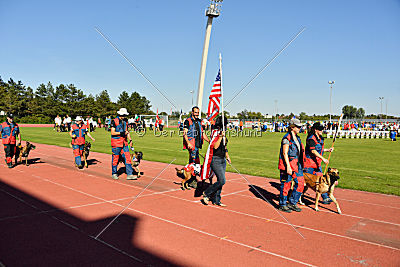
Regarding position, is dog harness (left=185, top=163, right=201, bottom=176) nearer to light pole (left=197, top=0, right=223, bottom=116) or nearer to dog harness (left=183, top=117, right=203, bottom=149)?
dog harness (left=183, top=117, right=203, bottom=149)

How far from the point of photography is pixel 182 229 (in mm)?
5355

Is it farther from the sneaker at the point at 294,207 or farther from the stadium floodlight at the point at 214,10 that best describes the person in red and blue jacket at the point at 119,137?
the stadium floodlight at the point at 214,10

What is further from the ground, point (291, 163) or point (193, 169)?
point (291, 163)

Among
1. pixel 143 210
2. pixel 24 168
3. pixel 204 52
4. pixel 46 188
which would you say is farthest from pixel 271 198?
pixel 204 52

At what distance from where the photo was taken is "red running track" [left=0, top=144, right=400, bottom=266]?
4234mm

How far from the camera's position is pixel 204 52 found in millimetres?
50562

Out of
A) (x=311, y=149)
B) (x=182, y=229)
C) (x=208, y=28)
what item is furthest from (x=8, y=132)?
(x=208, y=28)

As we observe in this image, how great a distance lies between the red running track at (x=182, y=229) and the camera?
13.9ft

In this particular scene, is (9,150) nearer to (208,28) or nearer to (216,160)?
(216,160)

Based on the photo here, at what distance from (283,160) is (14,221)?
5.52 metres

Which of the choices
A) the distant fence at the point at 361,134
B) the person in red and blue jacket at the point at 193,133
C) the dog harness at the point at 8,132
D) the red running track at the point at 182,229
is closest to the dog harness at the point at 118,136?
the red running track at the point at 182,229

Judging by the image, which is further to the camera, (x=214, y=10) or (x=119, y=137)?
(x=214, y=10)

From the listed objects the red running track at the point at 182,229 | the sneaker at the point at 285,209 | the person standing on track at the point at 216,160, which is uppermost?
the person standing on track at the point at 216,160

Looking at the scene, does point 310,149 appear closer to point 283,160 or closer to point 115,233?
point 283,160
